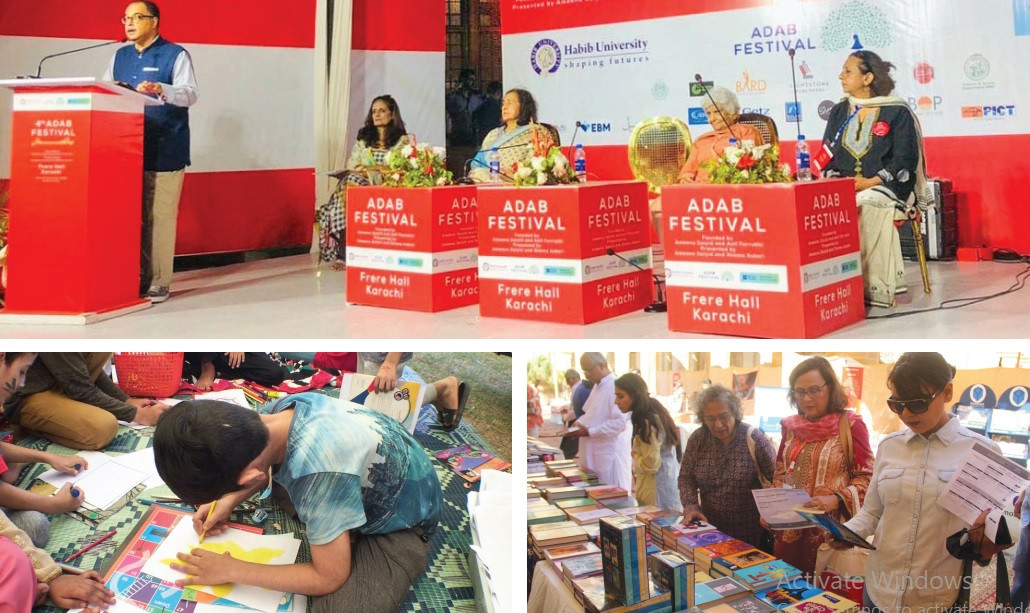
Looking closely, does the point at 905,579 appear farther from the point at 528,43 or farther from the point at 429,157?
the point at 528,43

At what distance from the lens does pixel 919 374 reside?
2.33 meters

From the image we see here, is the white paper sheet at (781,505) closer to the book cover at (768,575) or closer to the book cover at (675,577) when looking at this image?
the book cover at (768,575)

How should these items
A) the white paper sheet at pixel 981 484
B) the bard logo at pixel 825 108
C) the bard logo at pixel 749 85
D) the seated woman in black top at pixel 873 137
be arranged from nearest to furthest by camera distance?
1. the white paper sheet at pixel 981 484
2. the seated woman in black top at pixel 873 137
3. the bard logo at pixel 825 108
4. the bard logo at pixel 749 85

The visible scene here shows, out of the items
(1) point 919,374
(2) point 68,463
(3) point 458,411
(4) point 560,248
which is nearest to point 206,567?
(2) point 68,463

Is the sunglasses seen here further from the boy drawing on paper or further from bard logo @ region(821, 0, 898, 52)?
→ bard logo @ region(821, 0, 898, 52)

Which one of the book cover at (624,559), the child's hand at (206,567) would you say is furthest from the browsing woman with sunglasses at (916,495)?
the child's hand at (206,567)

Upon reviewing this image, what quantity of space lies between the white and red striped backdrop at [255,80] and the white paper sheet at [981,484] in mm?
5062

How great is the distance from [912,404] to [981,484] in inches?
9.8

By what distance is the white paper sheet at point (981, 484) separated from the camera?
226 centimetres

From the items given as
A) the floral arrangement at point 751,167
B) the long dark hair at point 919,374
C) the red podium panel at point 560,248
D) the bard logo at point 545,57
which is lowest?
the long dark hair at point 919,374

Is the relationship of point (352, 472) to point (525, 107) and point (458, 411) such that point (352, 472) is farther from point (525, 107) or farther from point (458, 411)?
point (525, 107)

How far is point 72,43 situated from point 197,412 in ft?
13.2

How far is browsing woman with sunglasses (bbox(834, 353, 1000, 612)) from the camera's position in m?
2.30

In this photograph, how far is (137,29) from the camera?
13.5 feet
